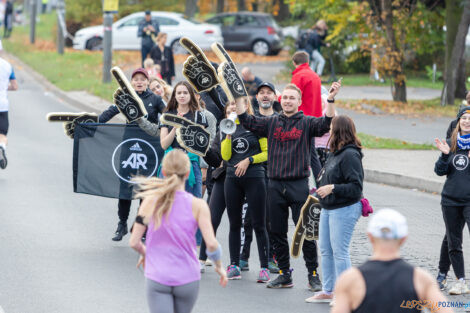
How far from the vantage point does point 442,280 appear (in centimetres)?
805

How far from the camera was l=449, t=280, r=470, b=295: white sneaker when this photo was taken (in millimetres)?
7793

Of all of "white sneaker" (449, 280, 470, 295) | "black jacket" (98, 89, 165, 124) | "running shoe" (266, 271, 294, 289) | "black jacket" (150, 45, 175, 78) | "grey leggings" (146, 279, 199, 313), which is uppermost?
"black jacket" (98, 89, 165, 124)

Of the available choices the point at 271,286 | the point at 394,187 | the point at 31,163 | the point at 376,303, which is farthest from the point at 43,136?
the point at 376,303

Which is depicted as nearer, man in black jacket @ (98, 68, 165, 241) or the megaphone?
the megaphone

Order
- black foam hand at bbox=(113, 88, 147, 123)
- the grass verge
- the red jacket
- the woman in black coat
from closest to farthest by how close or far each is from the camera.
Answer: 1. black foam hand at bbox=(113, 88, 147, 123)
2. the red jacket
3. the grass verge
4. the woman in black coat

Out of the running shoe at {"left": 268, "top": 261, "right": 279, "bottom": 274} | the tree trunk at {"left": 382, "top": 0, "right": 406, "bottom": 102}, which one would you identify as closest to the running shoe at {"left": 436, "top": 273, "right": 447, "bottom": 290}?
the running shoe at {"left": 268, "top": 261, "right": 279, "bottom": 274}

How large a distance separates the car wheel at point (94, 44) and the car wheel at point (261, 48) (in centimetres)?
638

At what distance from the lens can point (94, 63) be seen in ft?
101

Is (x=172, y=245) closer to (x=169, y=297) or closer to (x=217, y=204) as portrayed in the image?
(x=169, y=297)

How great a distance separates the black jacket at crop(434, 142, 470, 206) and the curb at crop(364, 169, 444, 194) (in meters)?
5.20

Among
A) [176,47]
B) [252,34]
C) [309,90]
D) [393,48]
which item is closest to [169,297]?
[309,90]

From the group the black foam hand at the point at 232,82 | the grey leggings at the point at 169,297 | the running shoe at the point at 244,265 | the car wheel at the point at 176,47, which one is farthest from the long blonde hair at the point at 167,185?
the car wheel at the point at 176,47

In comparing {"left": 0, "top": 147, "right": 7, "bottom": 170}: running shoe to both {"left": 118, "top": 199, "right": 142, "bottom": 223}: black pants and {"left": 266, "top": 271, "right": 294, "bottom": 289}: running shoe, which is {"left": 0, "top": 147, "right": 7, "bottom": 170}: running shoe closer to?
{"left": 118, "top": 199, "right": 142, "bottom": 223}: black pants

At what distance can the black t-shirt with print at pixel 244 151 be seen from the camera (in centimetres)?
820
